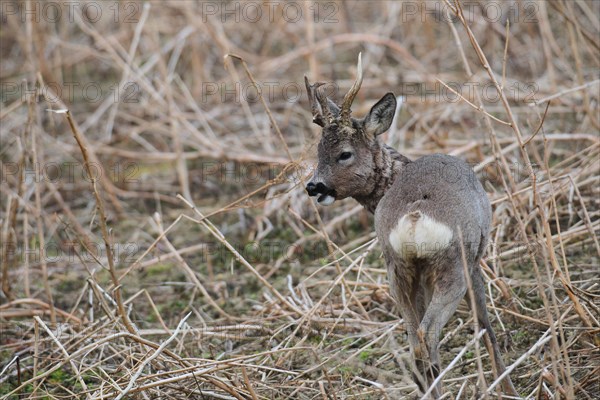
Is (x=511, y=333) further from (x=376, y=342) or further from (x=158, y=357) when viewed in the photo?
(x=158, y=357)

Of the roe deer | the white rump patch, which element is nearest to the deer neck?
the roe deer

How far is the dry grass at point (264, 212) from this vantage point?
4578 mm

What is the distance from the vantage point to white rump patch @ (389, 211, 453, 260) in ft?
11.8

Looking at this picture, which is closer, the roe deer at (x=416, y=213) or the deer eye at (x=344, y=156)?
the roe deer at (x=416, y=213)

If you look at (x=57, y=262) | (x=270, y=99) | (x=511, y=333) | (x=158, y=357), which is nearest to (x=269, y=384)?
(x=158, y=357)

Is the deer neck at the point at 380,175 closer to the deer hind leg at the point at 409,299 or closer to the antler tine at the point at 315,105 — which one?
the antler tine at the point at 315,105

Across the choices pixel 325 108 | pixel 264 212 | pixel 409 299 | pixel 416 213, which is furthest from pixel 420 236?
pixel 264 212

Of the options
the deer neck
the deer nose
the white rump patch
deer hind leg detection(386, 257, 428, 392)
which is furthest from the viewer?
the deer neck

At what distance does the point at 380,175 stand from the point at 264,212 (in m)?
2.70

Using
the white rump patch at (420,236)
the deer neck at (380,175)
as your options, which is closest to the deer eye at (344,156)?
the deer neck at (380,175)

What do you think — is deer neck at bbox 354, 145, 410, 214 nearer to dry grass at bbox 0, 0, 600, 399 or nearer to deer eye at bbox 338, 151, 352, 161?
deer eye at bbox 338, 151, 352, 161

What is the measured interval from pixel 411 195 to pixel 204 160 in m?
5.02

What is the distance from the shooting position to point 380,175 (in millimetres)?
4574

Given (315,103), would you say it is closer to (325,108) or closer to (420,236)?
(325,108)
